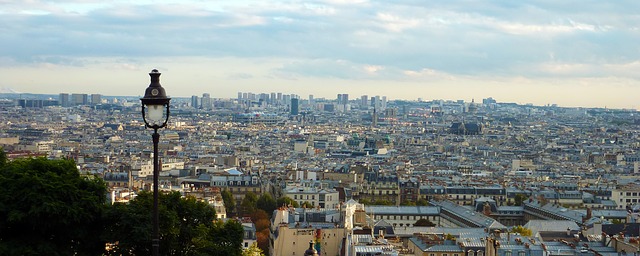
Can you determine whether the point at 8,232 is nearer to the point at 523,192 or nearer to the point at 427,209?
the point at 427,209

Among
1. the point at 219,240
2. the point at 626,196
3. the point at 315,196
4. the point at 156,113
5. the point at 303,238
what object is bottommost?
the point at 315,196

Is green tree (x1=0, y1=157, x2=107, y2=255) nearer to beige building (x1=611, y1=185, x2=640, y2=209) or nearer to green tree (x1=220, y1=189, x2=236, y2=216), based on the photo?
green tree (x1=220, y1=189, x2=236, y2=216)

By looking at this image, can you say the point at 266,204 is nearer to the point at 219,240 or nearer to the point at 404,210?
the point at 404,210

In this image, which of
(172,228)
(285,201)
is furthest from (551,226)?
(172,228)

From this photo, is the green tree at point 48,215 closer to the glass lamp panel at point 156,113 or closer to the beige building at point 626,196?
the glass lamp panel at point 156,113

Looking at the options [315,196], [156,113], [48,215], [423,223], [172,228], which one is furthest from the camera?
[315,196]

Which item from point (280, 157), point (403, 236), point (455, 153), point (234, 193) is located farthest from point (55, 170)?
point (455, 153)

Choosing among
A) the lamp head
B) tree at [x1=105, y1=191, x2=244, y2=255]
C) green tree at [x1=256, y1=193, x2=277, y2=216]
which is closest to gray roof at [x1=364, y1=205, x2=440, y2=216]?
green tree at [x1=256, y1=193, x2=277, y2=216]
